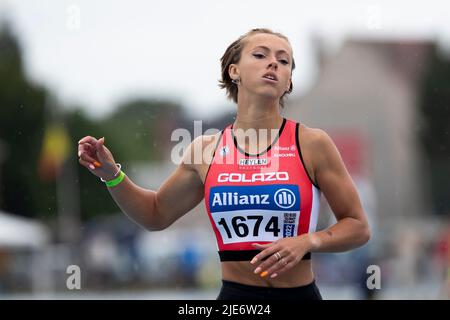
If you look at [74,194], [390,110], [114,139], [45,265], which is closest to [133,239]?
[45,265]

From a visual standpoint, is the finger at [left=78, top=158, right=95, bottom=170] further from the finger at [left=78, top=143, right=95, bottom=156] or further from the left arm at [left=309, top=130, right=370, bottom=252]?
the left arm at [left=309, top=130, right=370, bottom=252]

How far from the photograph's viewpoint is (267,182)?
505 centimetres

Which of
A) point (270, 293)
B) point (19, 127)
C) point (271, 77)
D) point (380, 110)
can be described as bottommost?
point (270, 293)

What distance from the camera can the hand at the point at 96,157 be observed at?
16.8ft

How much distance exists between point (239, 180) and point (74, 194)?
2227 inches

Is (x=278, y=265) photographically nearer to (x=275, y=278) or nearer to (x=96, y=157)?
(x=275, y=278)

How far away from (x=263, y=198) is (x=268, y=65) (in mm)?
718

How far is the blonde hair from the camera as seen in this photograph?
528cm

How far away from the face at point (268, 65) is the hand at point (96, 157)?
2.85 ft

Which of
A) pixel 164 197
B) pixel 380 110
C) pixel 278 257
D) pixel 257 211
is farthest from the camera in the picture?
pixel 380 110

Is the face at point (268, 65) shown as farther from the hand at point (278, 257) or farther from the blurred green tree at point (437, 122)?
the blurred green tree at point (437, 122)

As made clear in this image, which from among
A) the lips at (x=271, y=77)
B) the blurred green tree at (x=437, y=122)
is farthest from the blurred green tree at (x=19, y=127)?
the lips at (x=271, y=77)

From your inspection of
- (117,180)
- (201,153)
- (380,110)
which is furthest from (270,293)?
(380,110)

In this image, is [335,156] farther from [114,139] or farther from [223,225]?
[114,139]
